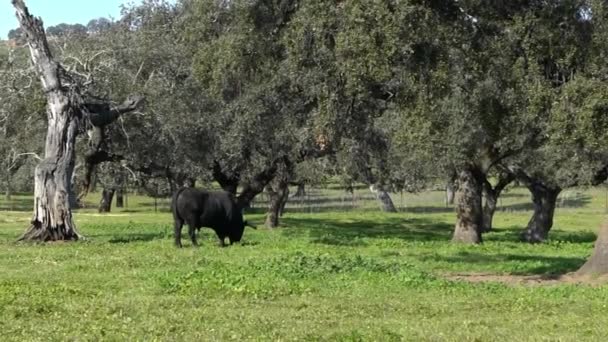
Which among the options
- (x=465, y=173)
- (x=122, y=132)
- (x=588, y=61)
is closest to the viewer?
(x=588, y=61)

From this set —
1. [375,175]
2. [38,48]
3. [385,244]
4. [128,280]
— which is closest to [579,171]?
[385,244]

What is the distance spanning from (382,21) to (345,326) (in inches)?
297

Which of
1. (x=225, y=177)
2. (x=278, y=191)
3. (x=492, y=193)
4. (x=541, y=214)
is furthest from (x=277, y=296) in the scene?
(x=492, y=193)

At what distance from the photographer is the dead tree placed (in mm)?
26828

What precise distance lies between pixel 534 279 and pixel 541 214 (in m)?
19.2

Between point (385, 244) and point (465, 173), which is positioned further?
point (465, 173)

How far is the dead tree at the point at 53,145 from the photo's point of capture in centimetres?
2683

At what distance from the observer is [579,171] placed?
3644cm

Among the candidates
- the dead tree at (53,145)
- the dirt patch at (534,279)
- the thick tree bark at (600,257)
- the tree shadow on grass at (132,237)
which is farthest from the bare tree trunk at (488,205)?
the thick tree bark at (600,257)

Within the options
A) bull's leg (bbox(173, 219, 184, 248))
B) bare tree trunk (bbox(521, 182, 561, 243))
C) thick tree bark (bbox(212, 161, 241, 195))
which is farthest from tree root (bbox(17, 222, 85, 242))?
bare tree trunk (bbox(521, 182, 561, 243))

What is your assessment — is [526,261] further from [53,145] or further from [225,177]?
[225,177]

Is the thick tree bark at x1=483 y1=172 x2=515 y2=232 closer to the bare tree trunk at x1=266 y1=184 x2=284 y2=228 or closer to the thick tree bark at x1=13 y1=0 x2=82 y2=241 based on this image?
the bare tree trunk at x1=266 y1=184 x2=284 y2=228

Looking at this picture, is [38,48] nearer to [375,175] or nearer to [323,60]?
[323,60]

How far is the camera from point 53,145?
2764cm
